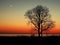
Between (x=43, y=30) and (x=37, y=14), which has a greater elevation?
(x=37, y=14)

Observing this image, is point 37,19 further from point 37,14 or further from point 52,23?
point 52,23

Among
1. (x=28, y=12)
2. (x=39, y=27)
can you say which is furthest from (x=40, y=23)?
(x=28, y=12)

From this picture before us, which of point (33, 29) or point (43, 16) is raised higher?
point (43, 16)

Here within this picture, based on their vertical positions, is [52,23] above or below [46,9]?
below

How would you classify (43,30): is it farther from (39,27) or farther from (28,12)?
(28,12)

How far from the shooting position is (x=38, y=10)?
42.7 metres

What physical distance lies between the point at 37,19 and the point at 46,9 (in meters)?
3.14

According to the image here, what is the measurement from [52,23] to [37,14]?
14.0 ft

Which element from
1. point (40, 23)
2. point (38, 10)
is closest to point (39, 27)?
point (40, 23)

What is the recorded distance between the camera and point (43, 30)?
43188mm

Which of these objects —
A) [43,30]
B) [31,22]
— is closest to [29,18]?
[31,22]

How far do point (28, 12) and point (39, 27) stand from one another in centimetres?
435

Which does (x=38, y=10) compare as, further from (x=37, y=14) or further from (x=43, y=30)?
(x=43, y=30)

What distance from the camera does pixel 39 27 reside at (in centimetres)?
4288
